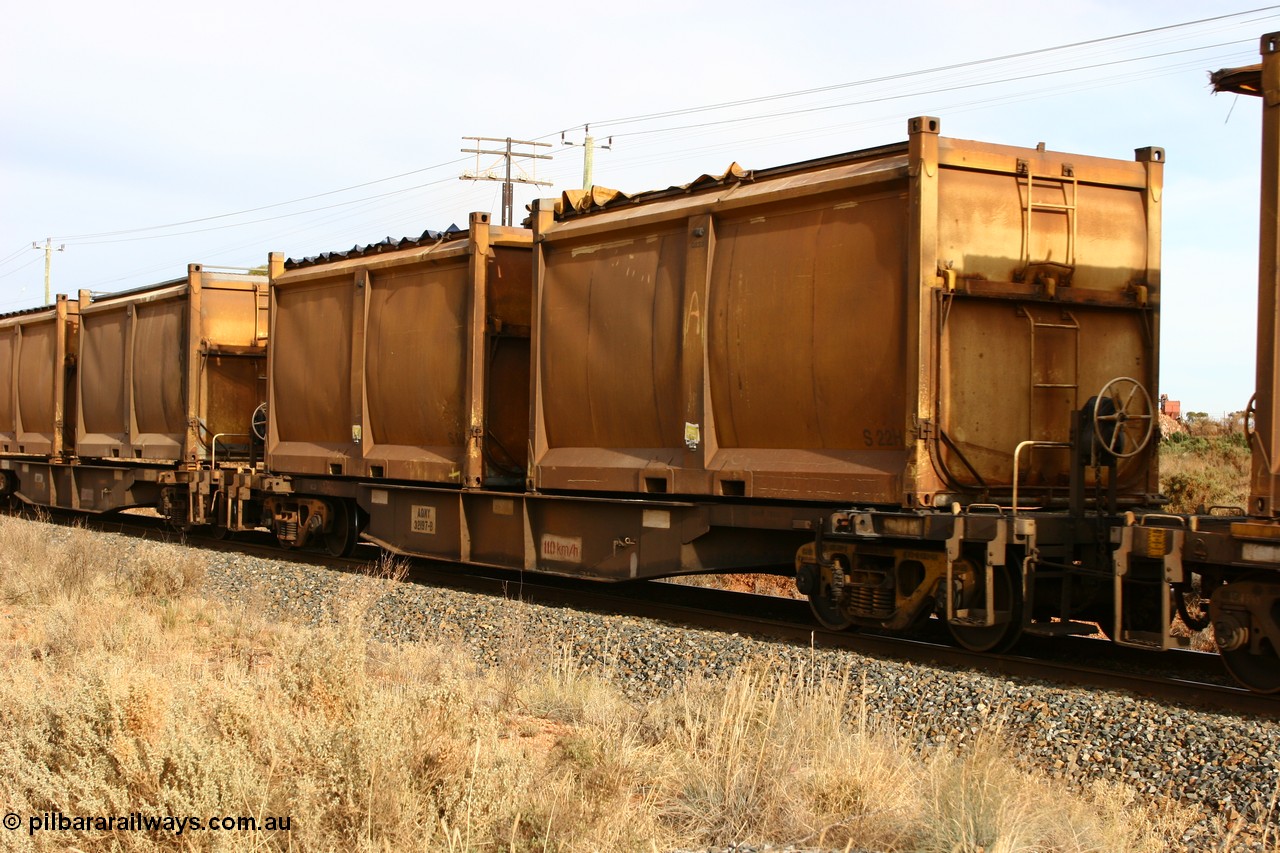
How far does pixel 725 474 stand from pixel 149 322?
13.0 metres

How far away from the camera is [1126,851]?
15.0ft

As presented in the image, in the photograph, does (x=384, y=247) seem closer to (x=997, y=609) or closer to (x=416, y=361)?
(x=416, y=361)

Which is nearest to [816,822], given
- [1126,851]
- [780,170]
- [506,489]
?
[1126,851]

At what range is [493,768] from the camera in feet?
15.9

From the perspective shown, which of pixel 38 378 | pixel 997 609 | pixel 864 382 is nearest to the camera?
pixel 997 609

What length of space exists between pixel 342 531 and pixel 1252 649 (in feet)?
37.7

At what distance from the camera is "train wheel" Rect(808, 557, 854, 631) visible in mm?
9383

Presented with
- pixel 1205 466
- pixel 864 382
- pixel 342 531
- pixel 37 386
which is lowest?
pixel 342 531

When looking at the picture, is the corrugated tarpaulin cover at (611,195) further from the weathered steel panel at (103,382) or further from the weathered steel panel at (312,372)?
the weathered steel panel at (103,382)

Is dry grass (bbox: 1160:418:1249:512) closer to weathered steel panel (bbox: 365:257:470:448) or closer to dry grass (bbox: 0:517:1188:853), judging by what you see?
weathered steel panel (bbox: 365:257:470:448)

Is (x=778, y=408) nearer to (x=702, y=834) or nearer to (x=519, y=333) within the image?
(x=519, y=333)

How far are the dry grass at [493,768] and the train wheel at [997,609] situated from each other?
2.06 meters

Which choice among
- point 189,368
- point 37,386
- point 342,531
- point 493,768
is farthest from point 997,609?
point 37,386

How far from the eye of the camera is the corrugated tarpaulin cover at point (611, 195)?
10492mm
